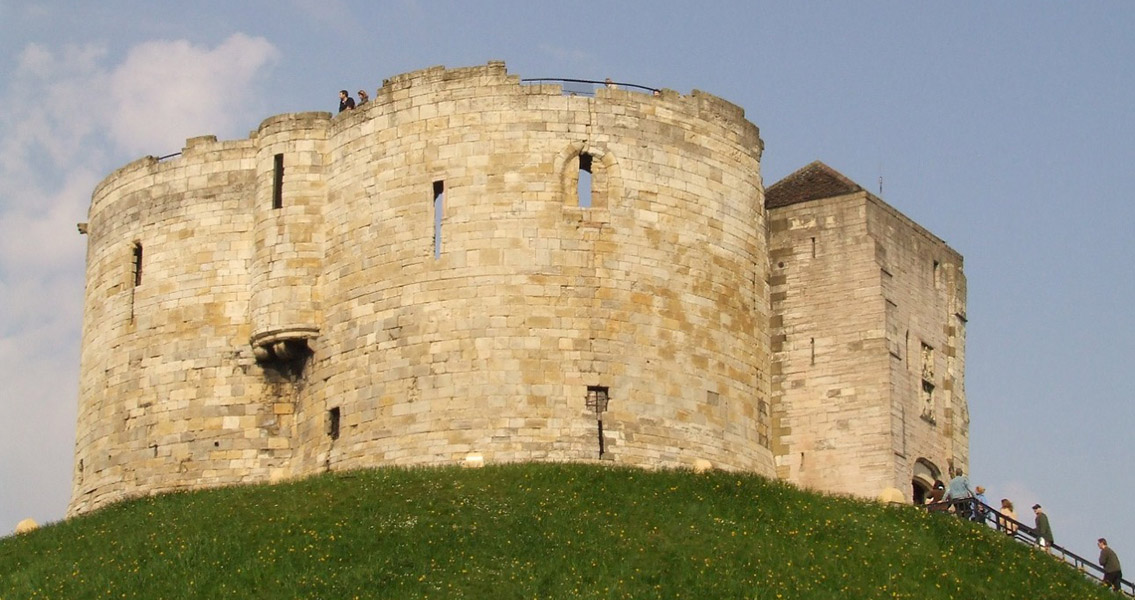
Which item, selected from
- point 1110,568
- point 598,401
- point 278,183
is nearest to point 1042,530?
point 1110,568

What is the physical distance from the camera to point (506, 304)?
40469mm

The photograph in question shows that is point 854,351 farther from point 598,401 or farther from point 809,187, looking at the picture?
point 598,401

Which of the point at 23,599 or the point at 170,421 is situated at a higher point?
the point at 170,421

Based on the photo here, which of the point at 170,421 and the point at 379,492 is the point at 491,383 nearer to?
the point at 379,492

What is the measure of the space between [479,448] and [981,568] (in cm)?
894

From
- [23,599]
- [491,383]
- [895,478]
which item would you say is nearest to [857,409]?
[895,478]

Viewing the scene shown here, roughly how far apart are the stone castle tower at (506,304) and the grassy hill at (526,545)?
5.93 ft

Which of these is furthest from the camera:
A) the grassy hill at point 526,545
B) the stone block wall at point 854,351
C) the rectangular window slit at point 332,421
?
the stone block wall at point 854,351

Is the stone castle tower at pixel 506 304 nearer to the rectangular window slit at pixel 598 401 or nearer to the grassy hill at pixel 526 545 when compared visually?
the rectangular window slit at pixel 598 401

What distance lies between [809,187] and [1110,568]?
36.7ft

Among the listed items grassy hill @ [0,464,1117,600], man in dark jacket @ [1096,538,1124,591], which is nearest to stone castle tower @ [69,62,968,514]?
grassy hill @ [0,464,1117,600]

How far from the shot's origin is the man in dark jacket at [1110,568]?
123ft

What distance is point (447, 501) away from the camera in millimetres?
37125

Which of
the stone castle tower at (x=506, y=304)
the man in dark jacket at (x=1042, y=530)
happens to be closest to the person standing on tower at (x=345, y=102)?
the stone castle tower at (x=506, y=304)
